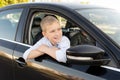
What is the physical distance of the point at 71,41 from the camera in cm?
399

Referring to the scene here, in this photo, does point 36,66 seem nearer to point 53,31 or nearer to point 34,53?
point 34,53

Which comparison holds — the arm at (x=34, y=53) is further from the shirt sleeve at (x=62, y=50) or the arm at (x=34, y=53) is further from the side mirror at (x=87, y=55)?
the side mirror at (x=87, y=55)

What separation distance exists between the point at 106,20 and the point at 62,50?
0.61 metres

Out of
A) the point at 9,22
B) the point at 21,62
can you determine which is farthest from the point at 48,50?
the point at 9,22

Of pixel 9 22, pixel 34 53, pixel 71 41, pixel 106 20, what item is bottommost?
pixel 34 53

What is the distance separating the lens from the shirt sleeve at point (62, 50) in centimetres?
356

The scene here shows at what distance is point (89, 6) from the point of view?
4141mm

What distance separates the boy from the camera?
3649mm

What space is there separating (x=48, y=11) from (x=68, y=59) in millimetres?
892

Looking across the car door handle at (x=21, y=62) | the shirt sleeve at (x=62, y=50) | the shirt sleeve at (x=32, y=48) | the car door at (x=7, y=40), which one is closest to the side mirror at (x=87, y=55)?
the shirt sleeve at (x=62, y=50)

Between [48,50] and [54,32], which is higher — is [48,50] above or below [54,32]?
below

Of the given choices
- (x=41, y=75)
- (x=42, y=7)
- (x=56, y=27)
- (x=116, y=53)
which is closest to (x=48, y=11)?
(x=42, y=7)

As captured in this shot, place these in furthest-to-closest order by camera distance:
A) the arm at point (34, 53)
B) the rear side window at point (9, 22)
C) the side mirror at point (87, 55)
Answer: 1. the rear side window at point (9, 22)
2. the arm at point (34, 53)
3. the side mirror at point (87, 55)

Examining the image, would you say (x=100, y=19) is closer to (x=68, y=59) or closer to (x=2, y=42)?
(x=68, y=59)
